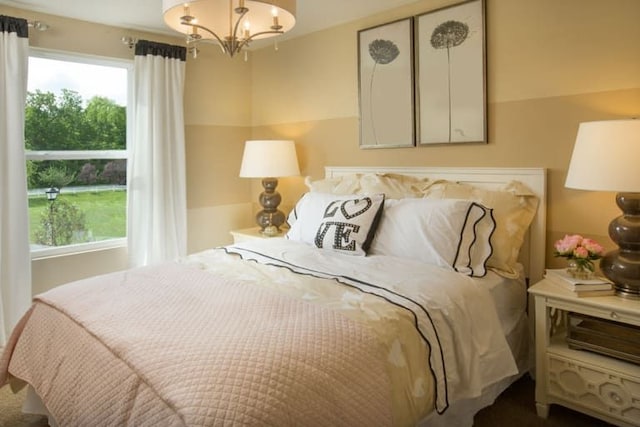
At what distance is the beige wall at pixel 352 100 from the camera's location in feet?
7.41

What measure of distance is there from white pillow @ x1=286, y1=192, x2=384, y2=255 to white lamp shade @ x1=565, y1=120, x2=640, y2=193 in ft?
3.43

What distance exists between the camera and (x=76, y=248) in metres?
3.38

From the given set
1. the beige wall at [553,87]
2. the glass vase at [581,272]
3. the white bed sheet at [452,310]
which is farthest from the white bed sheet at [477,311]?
the beige wall at [553,87]

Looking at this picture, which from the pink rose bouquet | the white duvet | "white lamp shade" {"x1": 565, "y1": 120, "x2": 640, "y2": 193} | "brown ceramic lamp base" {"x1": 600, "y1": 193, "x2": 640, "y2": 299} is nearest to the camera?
the white duvet

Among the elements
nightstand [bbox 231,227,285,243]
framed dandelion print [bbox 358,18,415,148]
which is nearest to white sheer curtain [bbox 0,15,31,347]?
nightstand [bbox 231,227,285,243]

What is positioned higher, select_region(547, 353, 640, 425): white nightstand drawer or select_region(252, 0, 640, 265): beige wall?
select_region(252, 0, 640, 265): beige wall

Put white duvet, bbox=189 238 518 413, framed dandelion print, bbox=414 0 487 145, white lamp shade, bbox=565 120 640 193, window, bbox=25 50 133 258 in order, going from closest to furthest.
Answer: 1. white duvet, bbox=189 238 518 413
2. white lamp shade, bbox=565 120 640 193
3. framed dandelion print, bbox=414 0 487 145
4. window, bbox=25 50 133 258

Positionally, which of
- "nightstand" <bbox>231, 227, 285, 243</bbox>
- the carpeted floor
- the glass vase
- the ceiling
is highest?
the ceiling

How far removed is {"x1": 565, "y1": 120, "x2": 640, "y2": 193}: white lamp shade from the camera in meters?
1.81

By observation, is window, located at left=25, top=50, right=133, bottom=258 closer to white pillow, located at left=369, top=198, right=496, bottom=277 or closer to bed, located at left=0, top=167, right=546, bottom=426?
bed, located at left=0, top=167, right=546, bottom=426

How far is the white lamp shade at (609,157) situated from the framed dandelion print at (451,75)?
76 cm

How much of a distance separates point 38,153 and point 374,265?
2.58m

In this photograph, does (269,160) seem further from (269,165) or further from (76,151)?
(76,151)

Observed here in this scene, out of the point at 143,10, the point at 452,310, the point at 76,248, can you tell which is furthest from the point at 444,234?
the point at 76,248
